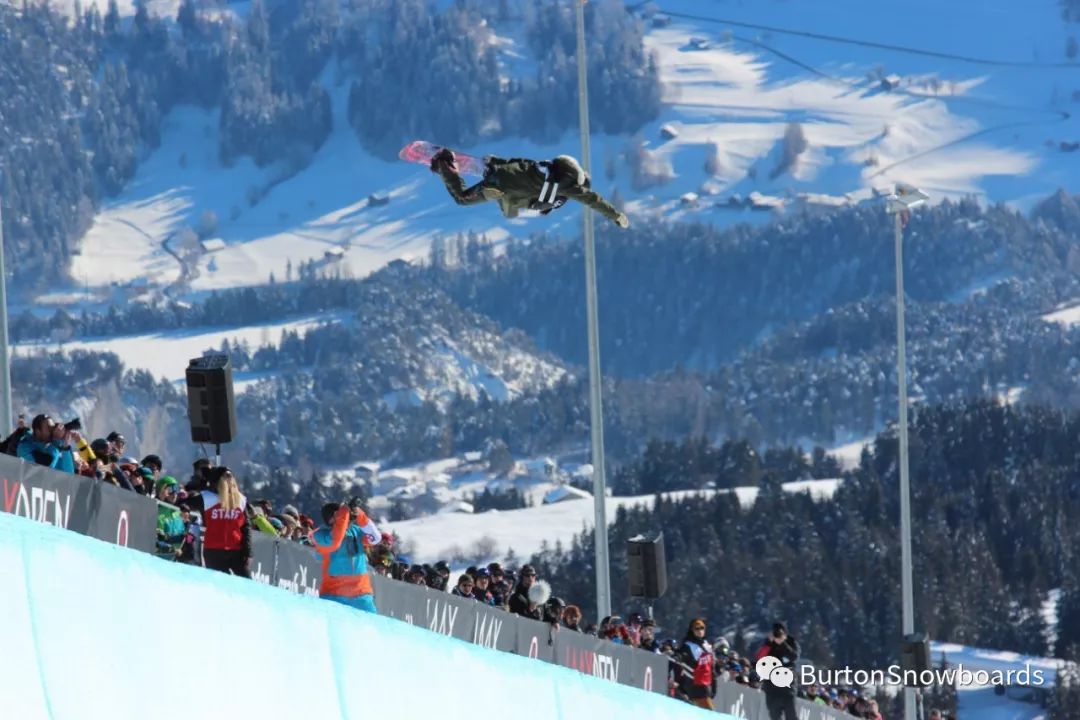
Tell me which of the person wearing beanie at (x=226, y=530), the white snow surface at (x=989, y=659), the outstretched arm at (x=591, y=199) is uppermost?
the outstretched arm at (x=591, y=199)

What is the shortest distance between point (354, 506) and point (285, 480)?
5906 inches

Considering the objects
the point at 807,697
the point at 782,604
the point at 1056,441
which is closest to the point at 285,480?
the point at 782,604

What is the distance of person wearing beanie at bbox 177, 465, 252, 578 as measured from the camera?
18.8 metres

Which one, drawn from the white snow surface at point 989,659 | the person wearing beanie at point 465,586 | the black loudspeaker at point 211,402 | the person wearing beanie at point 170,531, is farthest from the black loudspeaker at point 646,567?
the white snow surface at point 989,659

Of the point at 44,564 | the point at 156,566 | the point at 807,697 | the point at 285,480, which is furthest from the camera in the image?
the point at 285,480

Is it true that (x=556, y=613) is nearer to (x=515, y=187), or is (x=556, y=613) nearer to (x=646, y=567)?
(x=515, y=187)

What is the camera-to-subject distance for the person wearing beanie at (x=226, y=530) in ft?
61.8

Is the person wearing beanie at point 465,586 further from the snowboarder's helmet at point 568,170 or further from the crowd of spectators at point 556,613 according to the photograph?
the snowboarder's helmet at point 568,170

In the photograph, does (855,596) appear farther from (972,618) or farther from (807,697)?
(807,697)

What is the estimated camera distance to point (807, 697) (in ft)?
111

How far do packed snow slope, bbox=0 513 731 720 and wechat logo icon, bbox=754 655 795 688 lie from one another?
7.26m

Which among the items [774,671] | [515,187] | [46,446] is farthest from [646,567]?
[46,446]

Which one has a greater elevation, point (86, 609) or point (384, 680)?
point (86, 609)

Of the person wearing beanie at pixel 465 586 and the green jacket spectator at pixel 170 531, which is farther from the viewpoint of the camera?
the person wearing beanie at pixel 465 586
